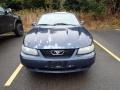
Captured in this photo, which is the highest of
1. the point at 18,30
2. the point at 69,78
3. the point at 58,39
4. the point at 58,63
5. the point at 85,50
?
the point at 58,39

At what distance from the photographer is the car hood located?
18.6 feet

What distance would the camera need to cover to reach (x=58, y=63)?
543 centimetres

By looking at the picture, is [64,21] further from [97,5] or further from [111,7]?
[111,7]

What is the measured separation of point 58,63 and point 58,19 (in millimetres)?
2690

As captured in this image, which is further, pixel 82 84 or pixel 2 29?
pixel 2 29

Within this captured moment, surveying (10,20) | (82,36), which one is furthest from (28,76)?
(10,20)

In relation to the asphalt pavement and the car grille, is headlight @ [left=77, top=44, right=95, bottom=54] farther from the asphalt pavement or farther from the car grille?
the asphalt pavement

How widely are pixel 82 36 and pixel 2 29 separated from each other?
556 cm

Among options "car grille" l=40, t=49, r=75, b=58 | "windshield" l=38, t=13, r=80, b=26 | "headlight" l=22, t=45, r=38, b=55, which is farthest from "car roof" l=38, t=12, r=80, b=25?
"car grille" l=40, t=49, r=75, b=58

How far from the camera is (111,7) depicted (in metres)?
19.8

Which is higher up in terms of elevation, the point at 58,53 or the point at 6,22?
the point at 58,53

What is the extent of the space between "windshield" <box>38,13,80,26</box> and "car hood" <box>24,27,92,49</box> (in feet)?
2.51

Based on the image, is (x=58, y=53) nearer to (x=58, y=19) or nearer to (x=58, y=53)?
(x=58, y=53)

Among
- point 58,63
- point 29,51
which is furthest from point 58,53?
point 29,51
